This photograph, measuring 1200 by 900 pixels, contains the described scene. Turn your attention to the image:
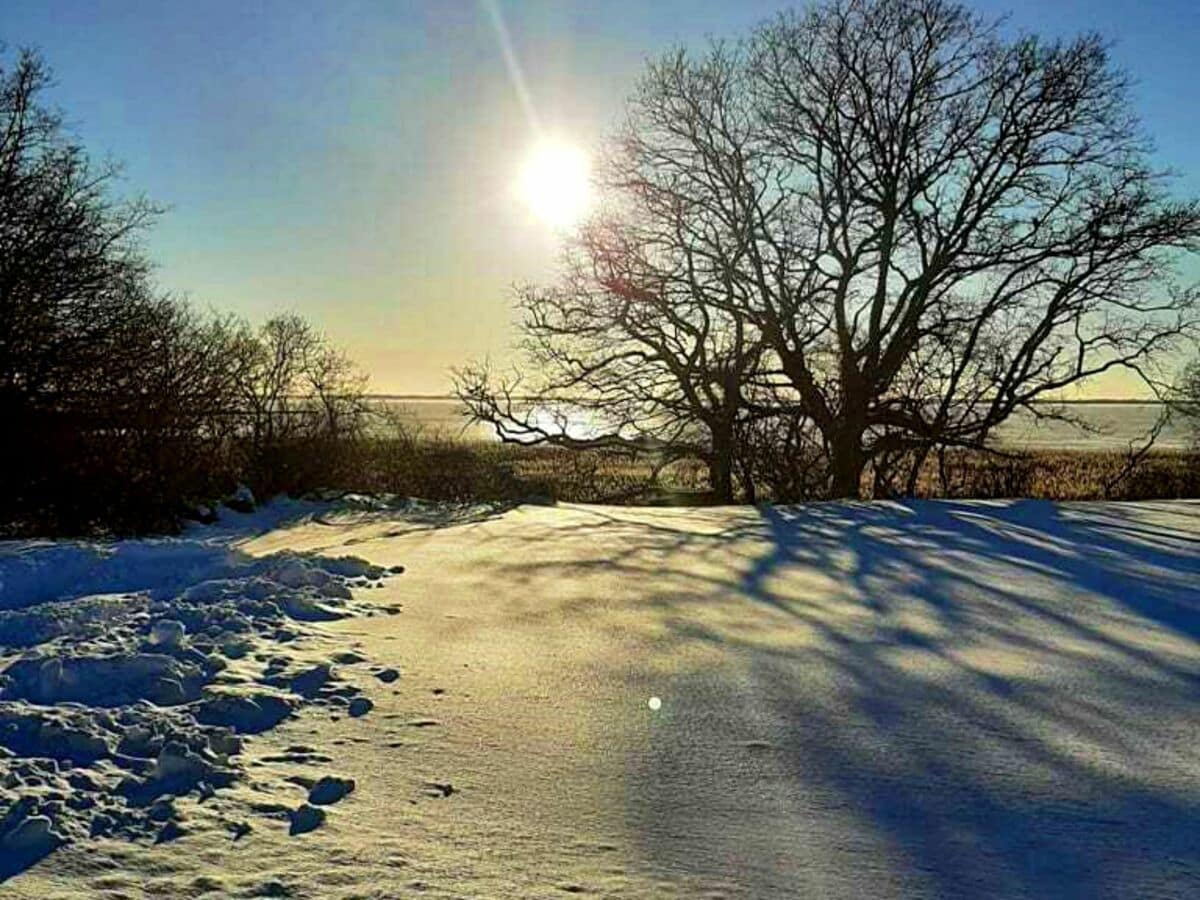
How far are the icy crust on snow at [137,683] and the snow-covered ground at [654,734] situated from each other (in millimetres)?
23

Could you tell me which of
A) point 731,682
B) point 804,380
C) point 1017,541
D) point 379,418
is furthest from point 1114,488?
point 731,682

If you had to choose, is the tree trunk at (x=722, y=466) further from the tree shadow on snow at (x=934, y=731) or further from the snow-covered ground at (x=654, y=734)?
the snow-covered ground at (x=654, y=734)

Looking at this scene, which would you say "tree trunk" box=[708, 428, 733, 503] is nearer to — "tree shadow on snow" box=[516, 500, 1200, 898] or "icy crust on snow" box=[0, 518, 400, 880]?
"tree shadow on snow" box=[516, 500, 1200, 898]

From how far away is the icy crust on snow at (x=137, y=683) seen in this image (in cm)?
272

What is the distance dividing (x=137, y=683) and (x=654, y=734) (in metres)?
2.03

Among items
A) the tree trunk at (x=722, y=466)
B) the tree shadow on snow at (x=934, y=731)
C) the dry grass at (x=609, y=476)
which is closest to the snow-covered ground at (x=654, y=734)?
the tree shadow on snow at (x=934, y=731)

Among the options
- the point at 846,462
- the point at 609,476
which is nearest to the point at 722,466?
the point at 846,462

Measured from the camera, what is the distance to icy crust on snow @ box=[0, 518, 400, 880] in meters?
2.72

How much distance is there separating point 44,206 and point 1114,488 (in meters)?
18.3

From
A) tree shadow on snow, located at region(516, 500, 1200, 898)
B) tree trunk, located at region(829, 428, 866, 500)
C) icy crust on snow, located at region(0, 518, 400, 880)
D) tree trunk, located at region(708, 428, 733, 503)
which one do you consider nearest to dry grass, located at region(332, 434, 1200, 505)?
tree trunk, located at region(708, 428, 733, 503)

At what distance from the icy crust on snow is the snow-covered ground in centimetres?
2

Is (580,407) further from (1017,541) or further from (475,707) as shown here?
(475,707)

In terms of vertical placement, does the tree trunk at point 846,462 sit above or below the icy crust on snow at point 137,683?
above

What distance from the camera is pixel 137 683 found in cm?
378
